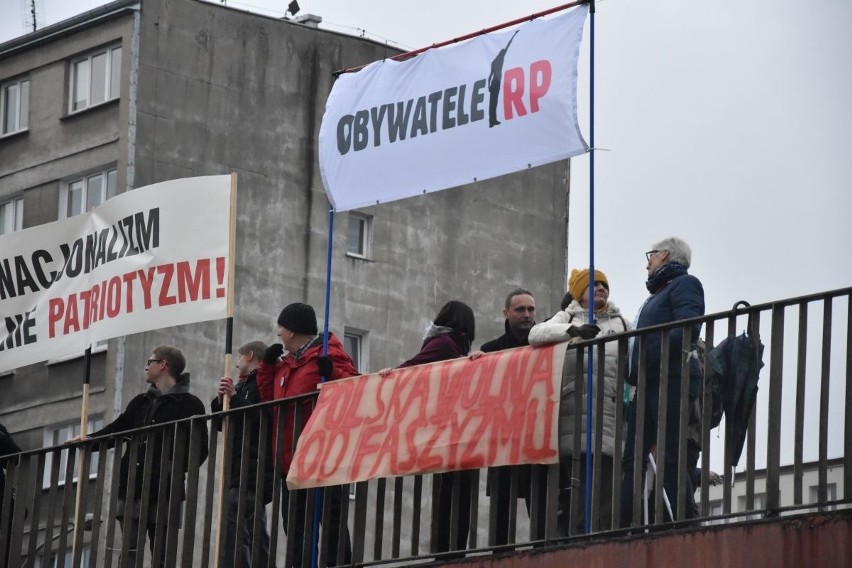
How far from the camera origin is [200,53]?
4281 cm

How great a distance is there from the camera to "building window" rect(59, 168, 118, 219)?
4300 cm

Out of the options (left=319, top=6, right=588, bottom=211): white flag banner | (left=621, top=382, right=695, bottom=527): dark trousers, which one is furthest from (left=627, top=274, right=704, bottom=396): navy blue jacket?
(left=319, top=6, right=588, bottom=211): white flag banner

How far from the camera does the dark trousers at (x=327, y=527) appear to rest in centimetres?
1348

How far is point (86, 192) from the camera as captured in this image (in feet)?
144

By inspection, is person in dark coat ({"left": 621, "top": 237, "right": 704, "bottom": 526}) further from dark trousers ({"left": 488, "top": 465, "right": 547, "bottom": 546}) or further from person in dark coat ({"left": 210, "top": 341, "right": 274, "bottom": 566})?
person in dark coat ({"left": 210, "top": 341, "right": 274, "bottom": 566})

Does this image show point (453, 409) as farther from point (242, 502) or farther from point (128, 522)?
point (128, 522)

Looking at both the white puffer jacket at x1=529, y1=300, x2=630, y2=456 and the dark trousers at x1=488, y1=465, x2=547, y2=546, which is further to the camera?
the dark trousers at x1=488, y1=465, x2=547, y2=546

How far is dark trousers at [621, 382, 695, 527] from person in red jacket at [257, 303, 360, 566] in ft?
7.56

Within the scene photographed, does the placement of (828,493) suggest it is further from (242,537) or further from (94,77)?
(94,77)

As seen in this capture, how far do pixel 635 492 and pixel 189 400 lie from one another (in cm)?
470

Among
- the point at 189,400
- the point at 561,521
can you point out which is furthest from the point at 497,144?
the point at 189,400

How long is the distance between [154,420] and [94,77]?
96.4ft

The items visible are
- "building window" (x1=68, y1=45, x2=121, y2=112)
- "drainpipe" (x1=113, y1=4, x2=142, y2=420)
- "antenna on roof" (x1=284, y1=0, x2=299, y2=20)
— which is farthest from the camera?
"antenna on roof" (x1=284, y1=0, x2=299, y2=20)

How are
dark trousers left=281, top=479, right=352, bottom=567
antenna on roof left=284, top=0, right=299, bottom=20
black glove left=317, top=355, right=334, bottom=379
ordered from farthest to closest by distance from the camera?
1. antenna on roof left=284, top=0, right=299, bottom=20
2. black glove left=317, top=355, right=334, bottom=379
3. dark trousers left=281, top=479, right=352, bottom=567
